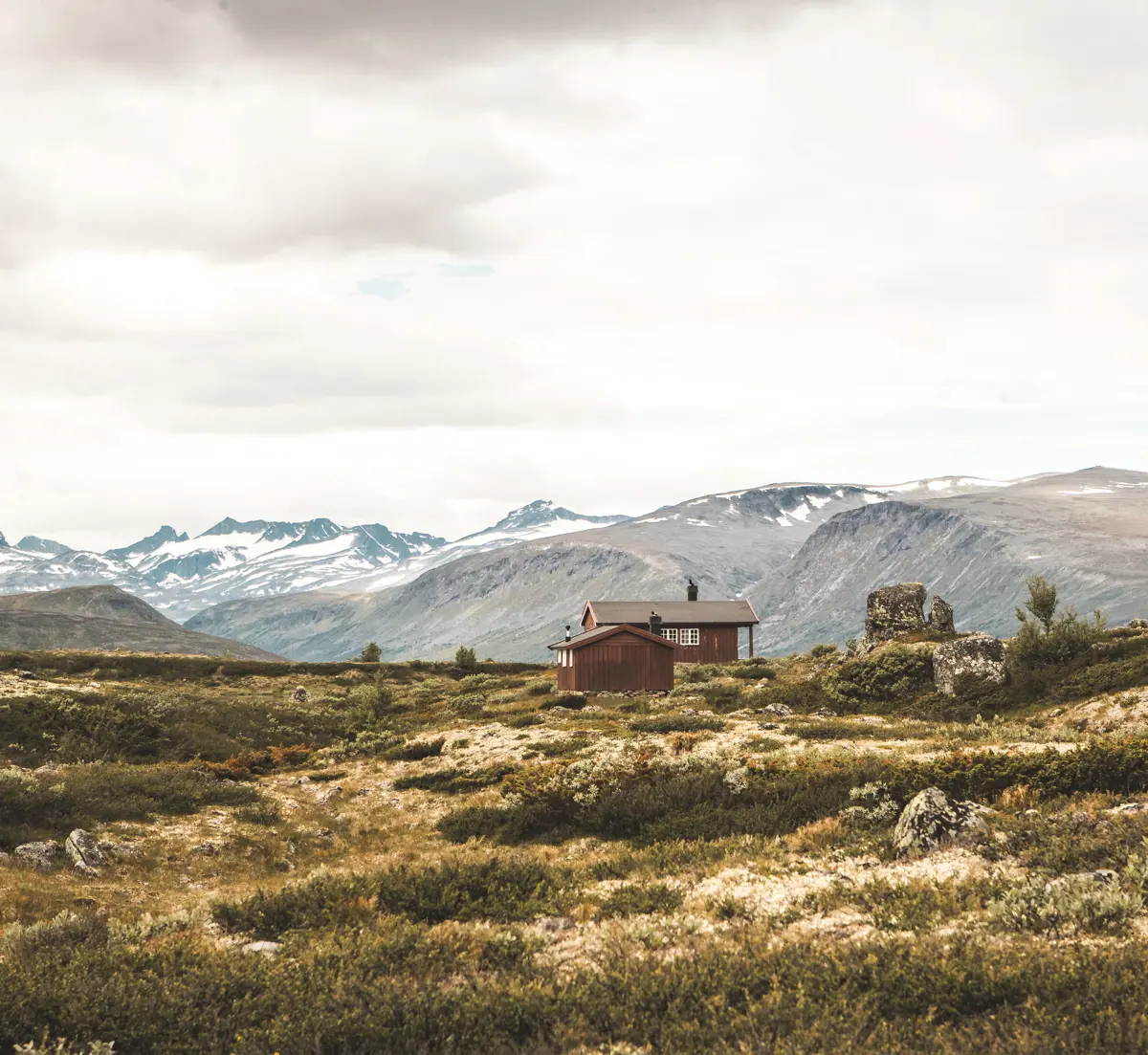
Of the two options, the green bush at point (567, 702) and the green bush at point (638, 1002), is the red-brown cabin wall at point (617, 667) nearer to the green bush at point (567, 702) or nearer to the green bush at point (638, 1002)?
the green bush at point (567, 702)

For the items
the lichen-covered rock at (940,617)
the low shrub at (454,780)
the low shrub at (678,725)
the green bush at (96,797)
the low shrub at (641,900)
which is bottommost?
the low shrub at (454,780)

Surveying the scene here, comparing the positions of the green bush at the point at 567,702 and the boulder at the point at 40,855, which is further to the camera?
the green bush at the point at 567,702

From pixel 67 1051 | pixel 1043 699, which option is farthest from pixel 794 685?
pixel 67 1051

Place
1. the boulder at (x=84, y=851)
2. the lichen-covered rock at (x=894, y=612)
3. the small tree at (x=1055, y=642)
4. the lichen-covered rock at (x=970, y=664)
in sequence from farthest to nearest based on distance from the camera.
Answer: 1. the lichen-covered rock at (x=894, y=612)
2. the lichen-covered rock at (x=970, y=664)
3. the small tree at (x=1055, y=642)
4. the boulder at (x=84, y=851)

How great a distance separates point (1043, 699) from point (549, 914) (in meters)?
33.3

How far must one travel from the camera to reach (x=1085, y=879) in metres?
11.5

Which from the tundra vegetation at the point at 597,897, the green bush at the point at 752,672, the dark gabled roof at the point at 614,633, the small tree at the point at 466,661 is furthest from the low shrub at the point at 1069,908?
the small tree at the point at 466,661

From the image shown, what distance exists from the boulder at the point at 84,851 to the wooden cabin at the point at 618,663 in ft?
142

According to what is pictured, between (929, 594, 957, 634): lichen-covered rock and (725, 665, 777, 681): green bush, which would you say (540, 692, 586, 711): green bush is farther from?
(929, 594, 957, 634): lichen-covered rock

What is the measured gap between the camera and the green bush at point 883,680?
45.0m

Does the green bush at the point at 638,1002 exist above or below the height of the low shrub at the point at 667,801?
above

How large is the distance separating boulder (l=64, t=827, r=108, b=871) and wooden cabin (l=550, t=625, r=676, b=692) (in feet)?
142

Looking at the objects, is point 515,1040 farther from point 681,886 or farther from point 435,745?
point 435,745

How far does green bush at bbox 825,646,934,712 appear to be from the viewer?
1770 inches
